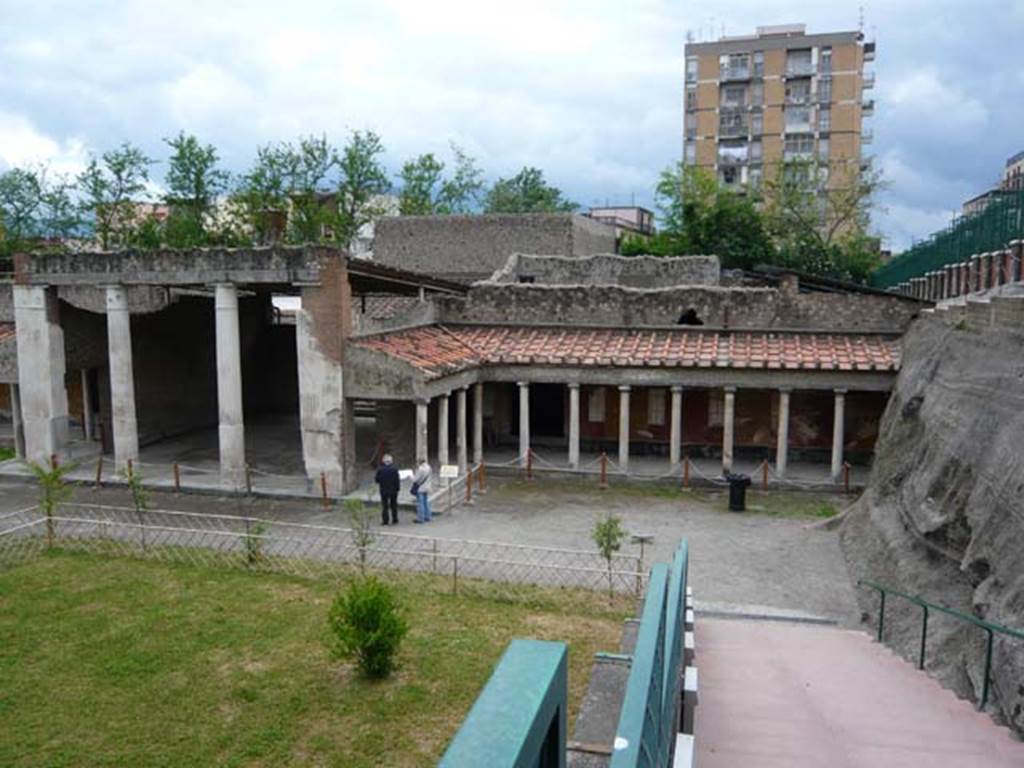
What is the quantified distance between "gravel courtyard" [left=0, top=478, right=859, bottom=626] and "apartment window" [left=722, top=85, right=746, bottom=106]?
63890 mm

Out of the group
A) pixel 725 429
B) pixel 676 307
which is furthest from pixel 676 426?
pixel 676 307

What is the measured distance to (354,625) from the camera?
34.8 ft

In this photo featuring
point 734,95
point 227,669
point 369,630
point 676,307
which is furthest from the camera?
point 734,95

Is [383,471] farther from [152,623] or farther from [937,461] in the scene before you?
[937,461]

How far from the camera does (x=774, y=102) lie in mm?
76375

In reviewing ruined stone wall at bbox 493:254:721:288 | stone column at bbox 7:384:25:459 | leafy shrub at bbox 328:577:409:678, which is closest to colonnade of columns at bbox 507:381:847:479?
ruined stone wall at bbox 493:254:721:288

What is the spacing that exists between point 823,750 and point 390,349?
16.4 metres

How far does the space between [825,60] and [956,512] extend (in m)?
71.7

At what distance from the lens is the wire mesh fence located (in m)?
14.6

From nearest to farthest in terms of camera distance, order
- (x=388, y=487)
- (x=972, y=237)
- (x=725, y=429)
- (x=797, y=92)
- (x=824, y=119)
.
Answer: (x=388, y=487), (x=972, y=237), (x=725, y=429), (x=824, y=119), (x=797, y=92)

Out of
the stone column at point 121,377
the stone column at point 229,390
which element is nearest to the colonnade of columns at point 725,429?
the stone column at point 229,390

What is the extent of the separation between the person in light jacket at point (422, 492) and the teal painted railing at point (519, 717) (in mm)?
16640

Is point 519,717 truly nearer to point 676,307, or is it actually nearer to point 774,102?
point 676,307

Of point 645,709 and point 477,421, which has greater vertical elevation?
point 645,709
